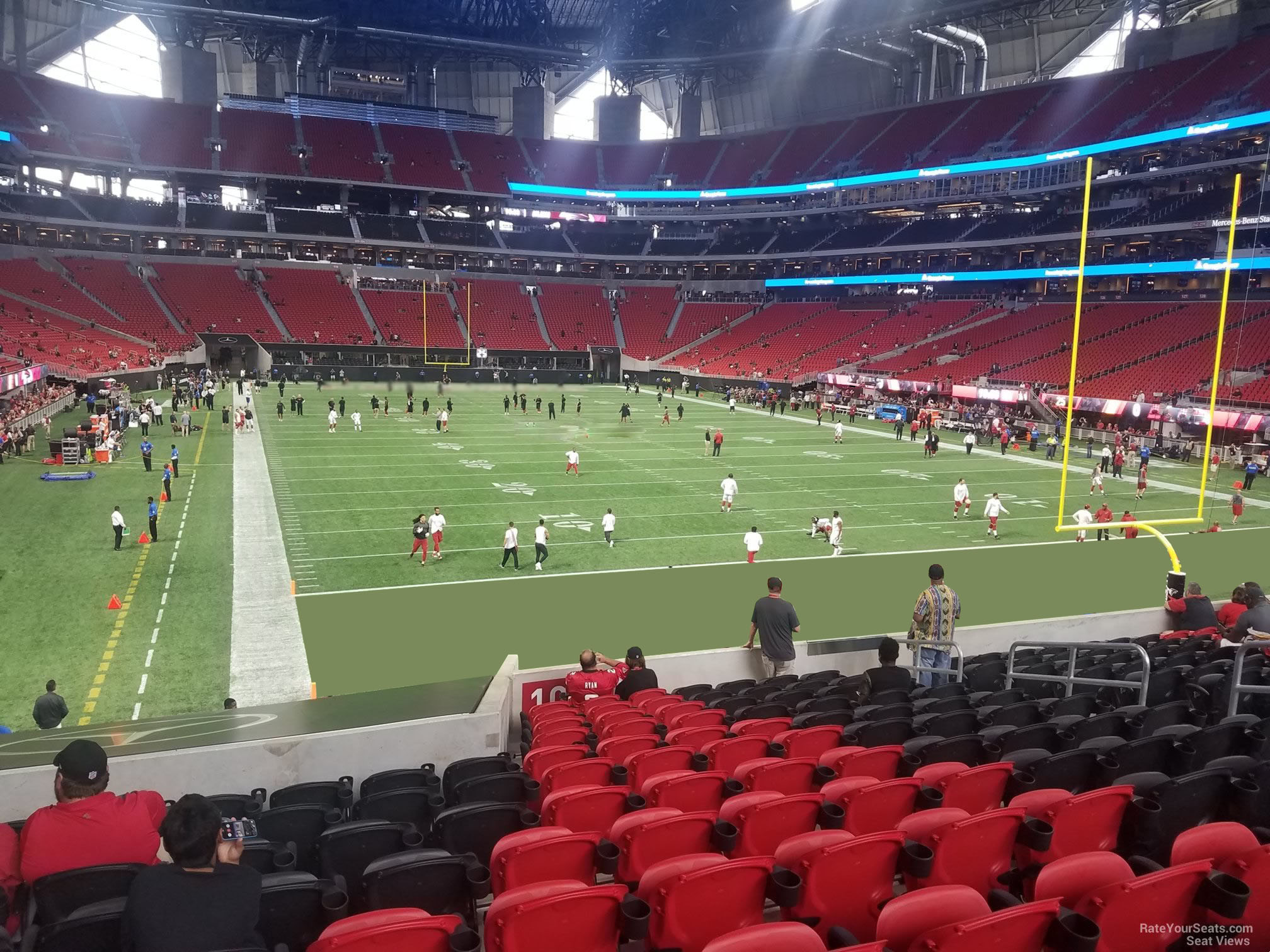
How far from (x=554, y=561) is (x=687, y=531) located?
186 inches

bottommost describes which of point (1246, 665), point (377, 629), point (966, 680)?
point (377, 629)

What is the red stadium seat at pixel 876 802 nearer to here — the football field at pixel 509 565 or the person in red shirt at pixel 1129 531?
the football field at pixel 509 565

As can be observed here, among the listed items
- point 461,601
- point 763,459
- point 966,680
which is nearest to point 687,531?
point 461,601

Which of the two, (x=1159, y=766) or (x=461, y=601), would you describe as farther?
(x=461, y=601)

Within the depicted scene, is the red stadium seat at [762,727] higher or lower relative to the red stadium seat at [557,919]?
lower

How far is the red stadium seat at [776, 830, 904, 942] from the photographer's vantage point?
144 inches

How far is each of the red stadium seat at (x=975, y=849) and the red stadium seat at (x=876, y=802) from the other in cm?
55

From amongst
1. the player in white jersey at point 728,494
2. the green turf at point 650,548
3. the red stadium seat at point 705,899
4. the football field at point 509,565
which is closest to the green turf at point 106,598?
the football field at point 509,565

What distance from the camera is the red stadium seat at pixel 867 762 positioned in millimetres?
5598

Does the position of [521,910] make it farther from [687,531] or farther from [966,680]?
[687,531]

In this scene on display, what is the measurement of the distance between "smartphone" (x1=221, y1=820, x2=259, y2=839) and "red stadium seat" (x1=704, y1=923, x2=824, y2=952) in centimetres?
335

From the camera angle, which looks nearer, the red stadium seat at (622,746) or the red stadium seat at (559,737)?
the red stadium seat at (622,746)

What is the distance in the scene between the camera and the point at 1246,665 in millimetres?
7973

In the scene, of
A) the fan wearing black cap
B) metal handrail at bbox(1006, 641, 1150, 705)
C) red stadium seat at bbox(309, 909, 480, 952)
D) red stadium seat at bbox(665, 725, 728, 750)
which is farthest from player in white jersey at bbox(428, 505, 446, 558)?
red stadium seat at bbox(309, 909, 480, 952)
